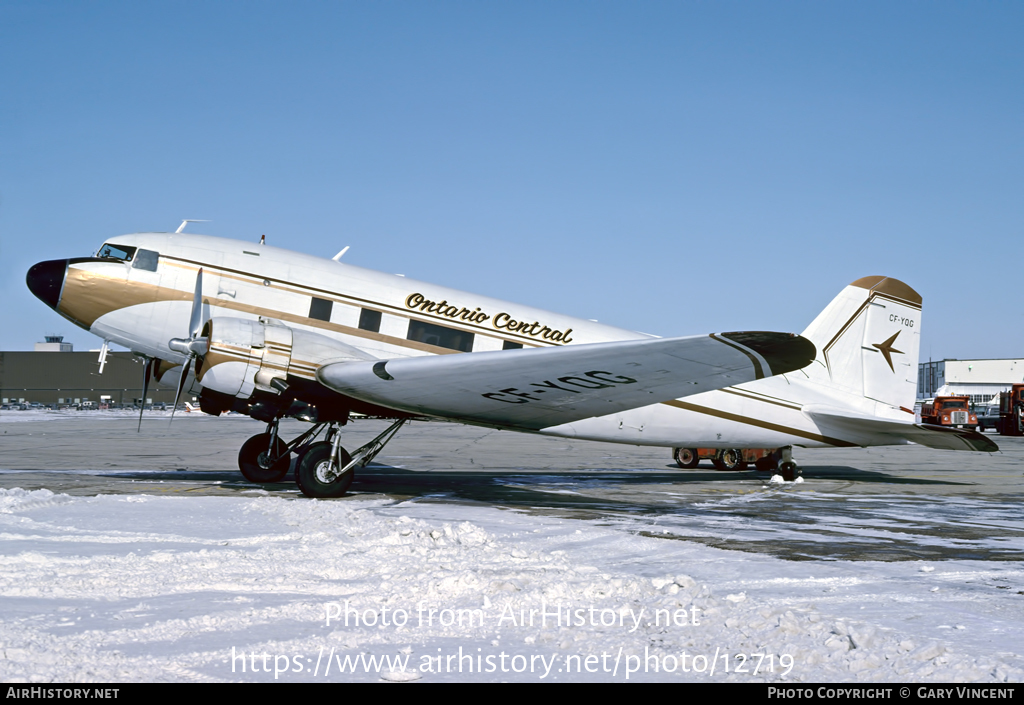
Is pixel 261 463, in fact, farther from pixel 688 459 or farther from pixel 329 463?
pixel 688 459

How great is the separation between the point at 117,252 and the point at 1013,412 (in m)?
49.3

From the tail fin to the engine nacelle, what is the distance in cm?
1056

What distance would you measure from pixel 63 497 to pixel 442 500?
18.0 ft

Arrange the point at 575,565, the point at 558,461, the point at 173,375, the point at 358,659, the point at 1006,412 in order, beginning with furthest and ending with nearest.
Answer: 1. the point at 1006,412
2. the point at 558,461
3. the point at 173,375
4. the point at 575,565
5. the point at 358,659

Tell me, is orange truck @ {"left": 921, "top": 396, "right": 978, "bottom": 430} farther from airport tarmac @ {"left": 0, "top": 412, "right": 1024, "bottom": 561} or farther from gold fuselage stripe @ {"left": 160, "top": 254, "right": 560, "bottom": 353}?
gold fuselage stripe @ {"left": 160, "top": 254, "right": 560, "bottom": 353}

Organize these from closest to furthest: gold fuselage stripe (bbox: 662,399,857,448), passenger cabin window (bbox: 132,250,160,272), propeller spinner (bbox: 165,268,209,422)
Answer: propeller spinner (bbox: 165,268,209,422) → passenger cabin window (bbox: 132,250,160,272) → gold fuselage stripe (bbox: 662,399,857,448)

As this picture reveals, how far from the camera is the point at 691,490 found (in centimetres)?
1495

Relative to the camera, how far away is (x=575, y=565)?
281 inches

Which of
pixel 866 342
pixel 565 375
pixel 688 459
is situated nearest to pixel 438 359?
pixel 565 375

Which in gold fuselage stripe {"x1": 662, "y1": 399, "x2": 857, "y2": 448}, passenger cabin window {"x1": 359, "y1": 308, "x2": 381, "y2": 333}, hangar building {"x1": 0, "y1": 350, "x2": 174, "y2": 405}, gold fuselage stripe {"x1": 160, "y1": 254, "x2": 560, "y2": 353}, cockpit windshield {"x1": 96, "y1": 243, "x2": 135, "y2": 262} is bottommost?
hangar building {"x1": 0, "y1": 350, "x2": 174, "y2": 405}

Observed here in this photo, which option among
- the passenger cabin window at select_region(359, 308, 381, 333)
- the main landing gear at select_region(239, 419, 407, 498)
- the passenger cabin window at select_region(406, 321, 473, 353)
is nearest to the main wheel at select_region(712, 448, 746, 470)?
the passenger cabin window at select_region(406, 321, 473, 353)

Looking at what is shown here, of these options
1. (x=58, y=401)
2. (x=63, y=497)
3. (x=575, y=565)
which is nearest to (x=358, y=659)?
(x=575, y=565)

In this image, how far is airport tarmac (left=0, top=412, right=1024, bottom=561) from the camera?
9141 mm
